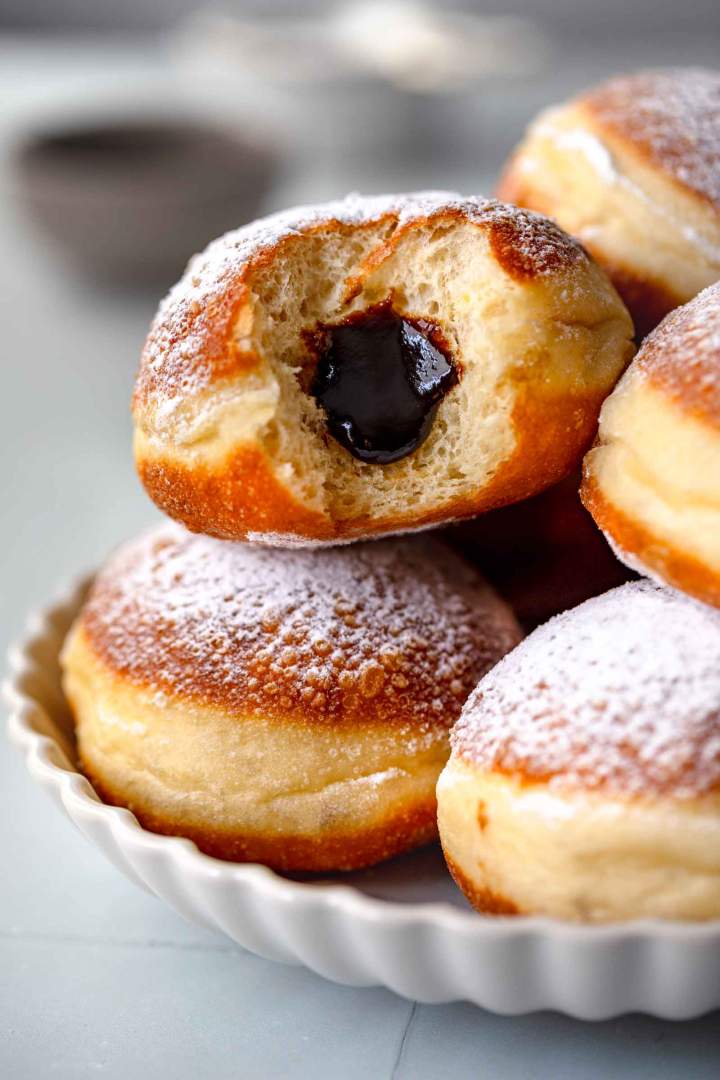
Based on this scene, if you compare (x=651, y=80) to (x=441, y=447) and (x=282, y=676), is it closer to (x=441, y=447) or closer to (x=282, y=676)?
(x=441, y=447)

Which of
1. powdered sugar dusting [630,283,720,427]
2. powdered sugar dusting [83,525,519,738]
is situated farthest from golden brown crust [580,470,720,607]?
powdered sugar dusting [83,525,519,738]

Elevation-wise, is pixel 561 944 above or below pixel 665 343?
below

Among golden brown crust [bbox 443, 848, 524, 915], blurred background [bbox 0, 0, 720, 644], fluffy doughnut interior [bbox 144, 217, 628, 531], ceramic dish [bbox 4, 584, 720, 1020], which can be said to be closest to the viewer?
ceramic dish [bbox 4, 584, 720, 1020]

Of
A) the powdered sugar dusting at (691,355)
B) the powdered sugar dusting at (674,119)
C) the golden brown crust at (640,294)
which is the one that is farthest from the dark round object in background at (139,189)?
the powdered sugar dusting at (691,355)

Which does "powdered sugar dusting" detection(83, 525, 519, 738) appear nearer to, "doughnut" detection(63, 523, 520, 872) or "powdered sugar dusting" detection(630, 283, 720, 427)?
"doughnut" detection(63, 523, 520, 872)

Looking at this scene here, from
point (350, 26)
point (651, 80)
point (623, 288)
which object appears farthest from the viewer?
point (350, 26)

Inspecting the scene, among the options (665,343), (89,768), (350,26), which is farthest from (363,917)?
(350,26)
